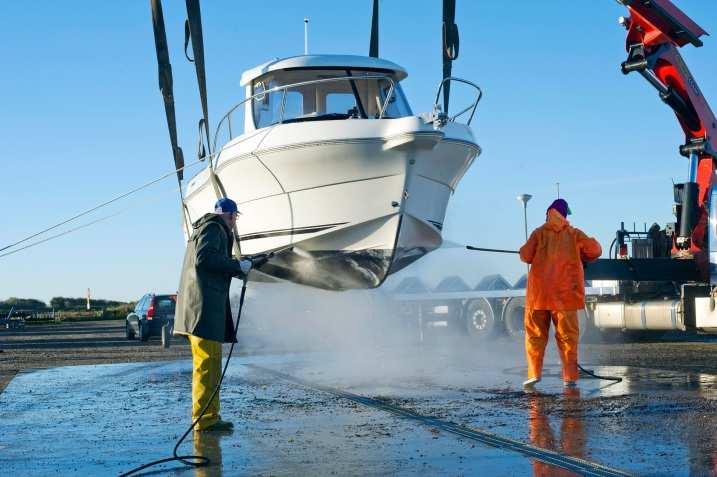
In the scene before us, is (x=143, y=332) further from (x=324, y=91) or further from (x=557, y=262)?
(x=557, y=262)

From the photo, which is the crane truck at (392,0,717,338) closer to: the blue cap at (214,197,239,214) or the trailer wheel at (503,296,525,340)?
the trailer wheel at (503,296,525,340)

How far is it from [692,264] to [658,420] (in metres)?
8.24

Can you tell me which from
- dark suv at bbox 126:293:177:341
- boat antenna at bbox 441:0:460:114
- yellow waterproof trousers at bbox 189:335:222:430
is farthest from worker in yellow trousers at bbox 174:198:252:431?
dark suv at bbox 126:293:177:341

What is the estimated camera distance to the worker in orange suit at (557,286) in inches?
323

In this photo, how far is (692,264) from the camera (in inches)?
537

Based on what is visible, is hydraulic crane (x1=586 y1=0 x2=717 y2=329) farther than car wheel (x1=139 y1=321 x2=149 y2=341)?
No

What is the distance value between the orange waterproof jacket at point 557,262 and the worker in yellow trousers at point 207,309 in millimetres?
3078

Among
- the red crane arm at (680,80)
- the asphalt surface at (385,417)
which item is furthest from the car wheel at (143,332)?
the red crane arm at (680,80)

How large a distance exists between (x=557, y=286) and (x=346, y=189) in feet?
11.2

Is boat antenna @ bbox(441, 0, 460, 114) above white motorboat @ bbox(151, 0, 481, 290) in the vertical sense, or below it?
above

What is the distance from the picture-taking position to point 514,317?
17766mm

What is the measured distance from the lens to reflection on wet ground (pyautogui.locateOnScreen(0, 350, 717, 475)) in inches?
191

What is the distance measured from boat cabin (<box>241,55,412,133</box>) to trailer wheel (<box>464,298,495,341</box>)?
281 inches

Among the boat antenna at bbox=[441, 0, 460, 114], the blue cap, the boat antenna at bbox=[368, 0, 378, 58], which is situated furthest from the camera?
the boat antenna at bbox=[368, 0, 378, 58]
